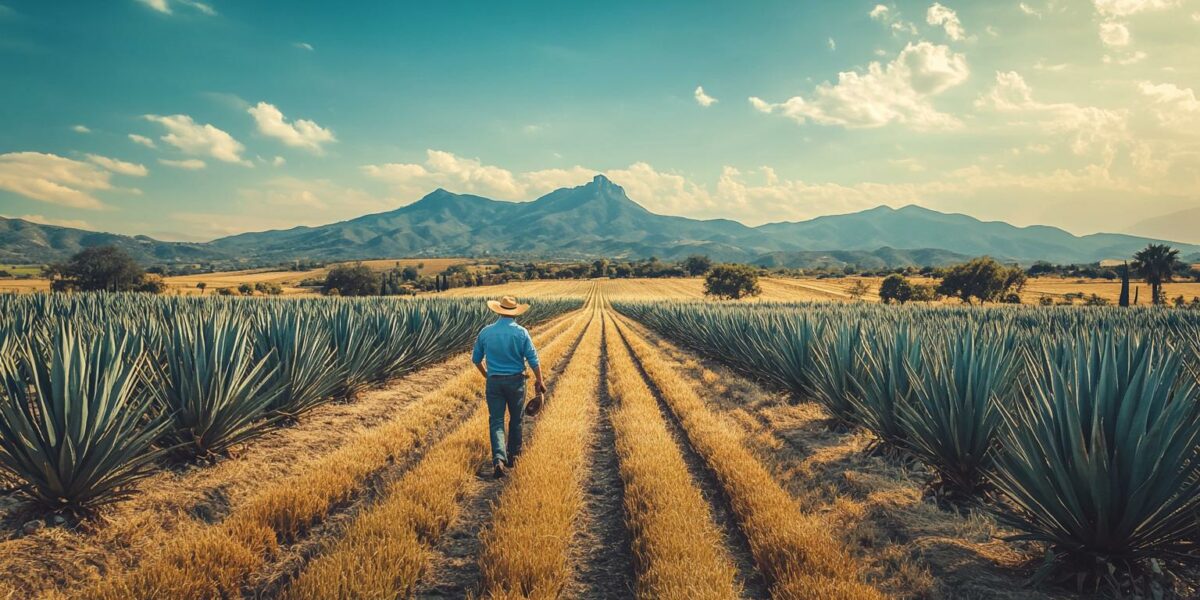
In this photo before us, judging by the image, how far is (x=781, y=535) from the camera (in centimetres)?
372

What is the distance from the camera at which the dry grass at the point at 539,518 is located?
3254 millimetres

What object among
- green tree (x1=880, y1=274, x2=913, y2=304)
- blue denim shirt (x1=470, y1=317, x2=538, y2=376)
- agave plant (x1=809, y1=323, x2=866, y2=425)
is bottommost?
green tree (x1=880, y1=274, x2=913, y2=304)

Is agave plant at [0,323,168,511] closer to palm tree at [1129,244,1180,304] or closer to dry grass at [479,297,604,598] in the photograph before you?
dry grass at [479,297,604,598]

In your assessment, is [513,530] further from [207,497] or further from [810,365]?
[810,365]

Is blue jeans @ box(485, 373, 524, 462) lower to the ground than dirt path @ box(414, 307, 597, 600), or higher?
higher

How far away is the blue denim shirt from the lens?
18.1ft

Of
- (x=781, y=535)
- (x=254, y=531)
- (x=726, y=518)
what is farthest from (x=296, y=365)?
(x=781, y=535)

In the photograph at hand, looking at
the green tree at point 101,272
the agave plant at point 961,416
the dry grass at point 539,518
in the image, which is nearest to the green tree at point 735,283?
the dry grass at point 539,518

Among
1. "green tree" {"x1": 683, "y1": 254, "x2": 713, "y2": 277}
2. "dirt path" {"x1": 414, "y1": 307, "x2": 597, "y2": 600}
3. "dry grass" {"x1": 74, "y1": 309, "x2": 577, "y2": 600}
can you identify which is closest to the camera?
"dry grass" {"x1": 74, "y1": 309, "x2": 577, "y2": 600}

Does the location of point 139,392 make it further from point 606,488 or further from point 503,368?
point 606,488

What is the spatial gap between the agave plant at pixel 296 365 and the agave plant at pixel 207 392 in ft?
2.33

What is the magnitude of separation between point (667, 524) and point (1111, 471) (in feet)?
9.08

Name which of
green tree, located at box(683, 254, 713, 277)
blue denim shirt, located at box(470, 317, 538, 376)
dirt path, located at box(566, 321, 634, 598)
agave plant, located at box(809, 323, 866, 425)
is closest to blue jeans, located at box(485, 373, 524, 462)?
blue denim shirt, located at box(470, 317, 538, 376)

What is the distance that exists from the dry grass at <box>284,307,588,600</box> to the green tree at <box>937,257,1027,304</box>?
6914 centimetres
